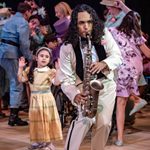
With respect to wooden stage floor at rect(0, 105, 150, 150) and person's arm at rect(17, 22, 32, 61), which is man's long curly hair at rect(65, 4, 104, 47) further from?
person's arm at rect(17, 22, 32, 61)

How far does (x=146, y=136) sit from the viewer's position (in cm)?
581

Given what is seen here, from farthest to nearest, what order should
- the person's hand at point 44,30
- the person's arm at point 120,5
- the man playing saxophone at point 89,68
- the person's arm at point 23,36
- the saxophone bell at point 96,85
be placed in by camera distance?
the person's hand at point 44,30 < the person's arm at point 23,36 < the person's arm at point 120,5 < the man playing saxophone at point 89,68 < the saxophone bell at point 96,85

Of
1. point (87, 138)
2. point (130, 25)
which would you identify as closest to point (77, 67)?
point (130, 25)

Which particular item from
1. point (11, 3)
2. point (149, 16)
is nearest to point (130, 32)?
point (149, 16)

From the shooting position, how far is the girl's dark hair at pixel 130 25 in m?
5.23

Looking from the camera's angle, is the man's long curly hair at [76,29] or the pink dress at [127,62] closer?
the man's long curly hair at [76,29]

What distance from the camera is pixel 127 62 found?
5.35 metres

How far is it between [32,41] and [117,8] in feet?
7.59

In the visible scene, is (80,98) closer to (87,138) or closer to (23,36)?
(87,138)

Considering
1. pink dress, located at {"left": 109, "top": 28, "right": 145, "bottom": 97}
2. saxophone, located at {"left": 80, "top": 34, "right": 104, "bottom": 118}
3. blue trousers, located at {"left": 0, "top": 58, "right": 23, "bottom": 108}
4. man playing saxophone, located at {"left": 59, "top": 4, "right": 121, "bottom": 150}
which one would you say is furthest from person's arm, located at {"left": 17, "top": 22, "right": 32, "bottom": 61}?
saxophone, located at {"left": 80, "top": 34, "right": 104, "bottom": 118}

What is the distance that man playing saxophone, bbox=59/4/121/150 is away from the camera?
3.66m

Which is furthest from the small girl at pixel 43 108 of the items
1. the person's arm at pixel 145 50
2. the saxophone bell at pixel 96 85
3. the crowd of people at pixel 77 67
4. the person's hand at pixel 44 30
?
the person's hand at pixel 44 30

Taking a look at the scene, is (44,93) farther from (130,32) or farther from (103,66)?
(103,66)

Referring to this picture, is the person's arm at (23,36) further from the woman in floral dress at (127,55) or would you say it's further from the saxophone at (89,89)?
the saxophone at (89,89)
